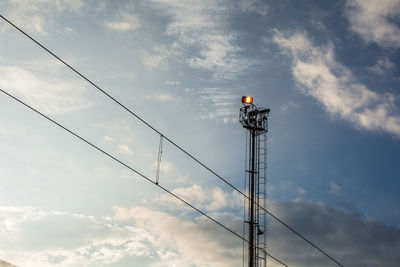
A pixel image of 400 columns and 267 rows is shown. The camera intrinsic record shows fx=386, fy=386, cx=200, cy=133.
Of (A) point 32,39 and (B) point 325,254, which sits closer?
(A) point 32,39

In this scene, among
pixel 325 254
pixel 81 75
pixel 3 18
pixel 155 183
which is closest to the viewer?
pixel 3 18

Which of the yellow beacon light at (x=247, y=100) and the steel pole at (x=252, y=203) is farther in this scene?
the yellow beacon light at (x=247, y=100)

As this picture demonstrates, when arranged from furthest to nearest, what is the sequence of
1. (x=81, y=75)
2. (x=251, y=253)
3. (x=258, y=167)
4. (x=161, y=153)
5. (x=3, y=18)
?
(x=258, y=167) → (x=251, y=253) → (x=161, y=153) → (x=81, y=75) → (x=3, y=18)

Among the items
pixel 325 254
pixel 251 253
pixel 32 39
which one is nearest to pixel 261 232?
pixel 251 253

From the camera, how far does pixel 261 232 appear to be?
1123 inches

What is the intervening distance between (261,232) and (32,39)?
21.7 metres

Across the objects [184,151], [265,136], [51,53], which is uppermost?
[265,136]

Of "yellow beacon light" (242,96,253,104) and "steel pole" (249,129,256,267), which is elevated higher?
"yellow beacon light" (242,96,253,104)

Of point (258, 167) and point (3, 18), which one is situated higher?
point (258, 167)

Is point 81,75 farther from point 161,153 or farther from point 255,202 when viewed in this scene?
point 255,202

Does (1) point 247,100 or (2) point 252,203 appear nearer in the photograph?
(2) point 252,203

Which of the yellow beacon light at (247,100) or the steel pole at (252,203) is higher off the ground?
the yellow beacon light at (247,100)

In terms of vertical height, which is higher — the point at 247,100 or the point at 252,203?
the point at 247,100

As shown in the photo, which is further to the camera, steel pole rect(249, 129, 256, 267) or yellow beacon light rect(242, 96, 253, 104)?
yellow beacon light rect(242, 96, 253, 104)
